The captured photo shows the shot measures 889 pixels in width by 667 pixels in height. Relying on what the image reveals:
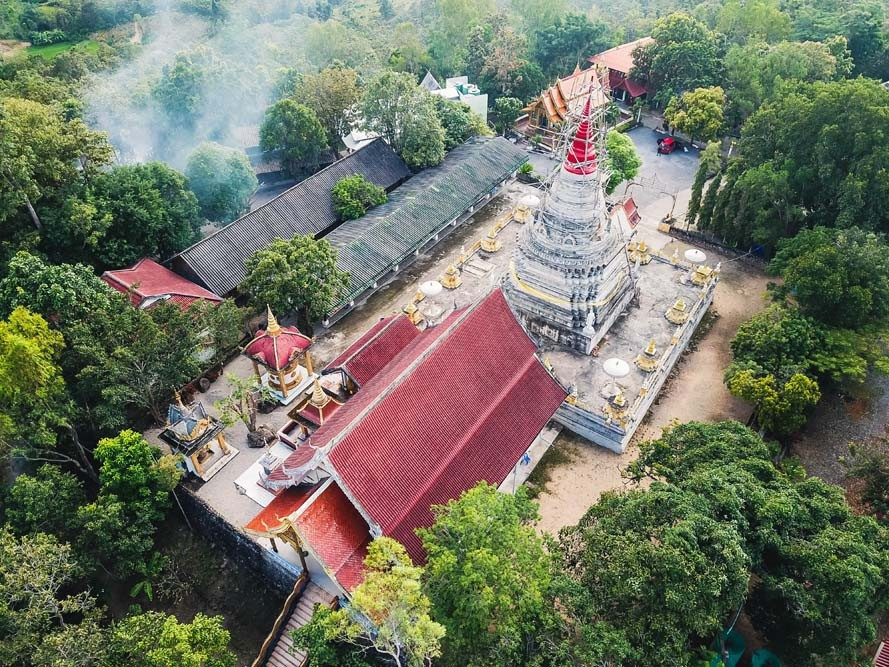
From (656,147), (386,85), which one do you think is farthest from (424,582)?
(656,147)

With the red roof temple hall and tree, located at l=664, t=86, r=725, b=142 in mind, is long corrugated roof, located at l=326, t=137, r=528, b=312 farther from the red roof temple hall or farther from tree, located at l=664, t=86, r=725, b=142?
tree, located at l=664, t=86, r=725, b=142

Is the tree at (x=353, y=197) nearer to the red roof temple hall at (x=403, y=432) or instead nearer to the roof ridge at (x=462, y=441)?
the red roof temple hall at (x=403, y=432)

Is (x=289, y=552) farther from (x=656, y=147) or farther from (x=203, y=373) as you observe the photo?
(x=656, y=147)

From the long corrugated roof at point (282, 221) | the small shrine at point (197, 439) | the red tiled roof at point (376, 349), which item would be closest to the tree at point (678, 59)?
the long corrugated roof at point (282, 221)

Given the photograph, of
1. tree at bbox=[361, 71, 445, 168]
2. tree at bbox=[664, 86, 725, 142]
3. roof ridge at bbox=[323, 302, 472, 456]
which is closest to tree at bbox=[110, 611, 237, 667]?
roof ridge at bbox=[323, 302, 472, 456]

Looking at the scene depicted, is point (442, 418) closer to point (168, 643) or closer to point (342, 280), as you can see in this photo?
point (168, 643)
